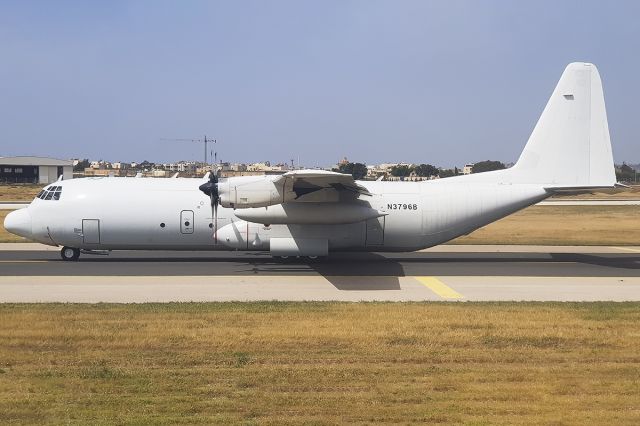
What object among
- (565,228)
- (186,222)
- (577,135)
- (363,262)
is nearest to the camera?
(186,222)

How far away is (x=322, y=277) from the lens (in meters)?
20.3

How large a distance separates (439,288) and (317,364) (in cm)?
859

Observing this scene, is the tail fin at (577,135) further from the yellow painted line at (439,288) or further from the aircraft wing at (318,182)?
the aircraft wing at (318,182)

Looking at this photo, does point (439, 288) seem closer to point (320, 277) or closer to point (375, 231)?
point (320, 277)

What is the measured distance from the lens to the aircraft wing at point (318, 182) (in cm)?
1919

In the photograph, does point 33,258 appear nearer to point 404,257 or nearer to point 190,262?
point 190,262

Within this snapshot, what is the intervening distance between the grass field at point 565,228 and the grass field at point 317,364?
1842 cm

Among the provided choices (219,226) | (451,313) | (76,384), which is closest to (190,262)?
(219,226)

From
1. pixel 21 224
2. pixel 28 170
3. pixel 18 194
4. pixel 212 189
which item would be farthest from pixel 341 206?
pixel 28 170

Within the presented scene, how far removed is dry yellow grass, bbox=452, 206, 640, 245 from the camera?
33.4 metres

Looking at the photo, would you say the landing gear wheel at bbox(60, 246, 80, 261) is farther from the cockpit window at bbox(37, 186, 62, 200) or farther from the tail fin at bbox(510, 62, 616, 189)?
the tail fin at bbox(510, 62, 616, 189)

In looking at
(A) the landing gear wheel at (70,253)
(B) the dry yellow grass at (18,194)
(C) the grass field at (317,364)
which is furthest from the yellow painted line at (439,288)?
(B) the dry yellow grass at (18,194)

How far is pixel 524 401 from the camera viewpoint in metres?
8.71

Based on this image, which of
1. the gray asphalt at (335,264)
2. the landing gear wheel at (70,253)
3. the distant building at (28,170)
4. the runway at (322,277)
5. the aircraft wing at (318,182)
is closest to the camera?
the runway at (322,277)
